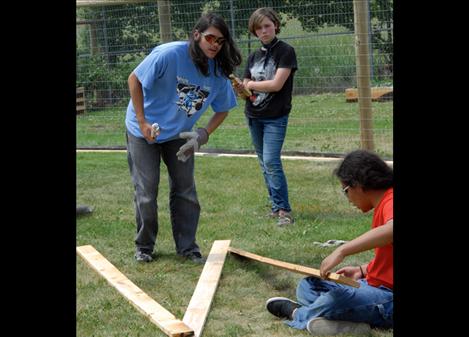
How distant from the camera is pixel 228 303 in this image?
14.5 ft

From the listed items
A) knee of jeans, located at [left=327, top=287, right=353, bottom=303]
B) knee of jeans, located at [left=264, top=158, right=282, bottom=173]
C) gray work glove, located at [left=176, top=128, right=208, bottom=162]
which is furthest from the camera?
knee of jeans, located at [left=264, top=158, right=282, bottom=173]

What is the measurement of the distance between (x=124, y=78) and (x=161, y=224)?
20.2ft

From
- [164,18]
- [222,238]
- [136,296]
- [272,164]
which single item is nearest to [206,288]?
[136,296]

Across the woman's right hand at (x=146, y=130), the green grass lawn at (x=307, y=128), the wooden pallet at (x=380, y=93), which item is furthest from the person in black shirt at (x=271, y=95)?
the wooden pallet at (x=380, y=93)

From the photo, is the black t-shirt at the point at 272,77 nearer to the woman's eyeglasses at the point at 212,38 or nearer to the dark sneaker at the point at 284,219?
the dark sneaker at the point at 284,219

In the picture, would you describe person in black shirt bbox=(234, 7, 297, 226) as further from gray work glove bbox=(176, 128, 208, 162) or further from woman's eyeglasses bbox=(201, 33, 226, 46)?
woman's eyeglasses bbox=(201, 33, 226, 46)

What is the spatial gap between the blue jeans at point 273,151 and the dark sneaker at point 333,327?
9.04ft

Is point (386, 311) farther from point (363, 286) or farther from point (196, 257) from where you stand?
point (196, 257)

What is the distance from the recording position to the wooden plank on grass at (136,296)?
3726 mm

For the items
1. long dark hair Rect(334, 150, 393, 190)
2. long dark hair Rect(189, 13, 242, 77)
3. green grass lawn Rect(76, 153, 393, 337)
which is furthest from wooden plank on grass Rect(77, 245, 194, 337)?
long dark hair Rect(189, 13, 242, 77)

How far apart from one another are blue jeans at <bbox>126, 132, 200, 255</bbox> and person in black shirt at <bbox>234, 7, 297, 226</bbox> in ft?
3.78

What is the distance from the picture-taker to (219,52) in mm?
5074

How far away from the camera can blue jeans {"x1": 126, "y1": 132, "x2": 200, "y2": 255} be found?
206 inches

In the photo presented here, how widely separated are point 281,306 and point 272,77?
2.75 meters
